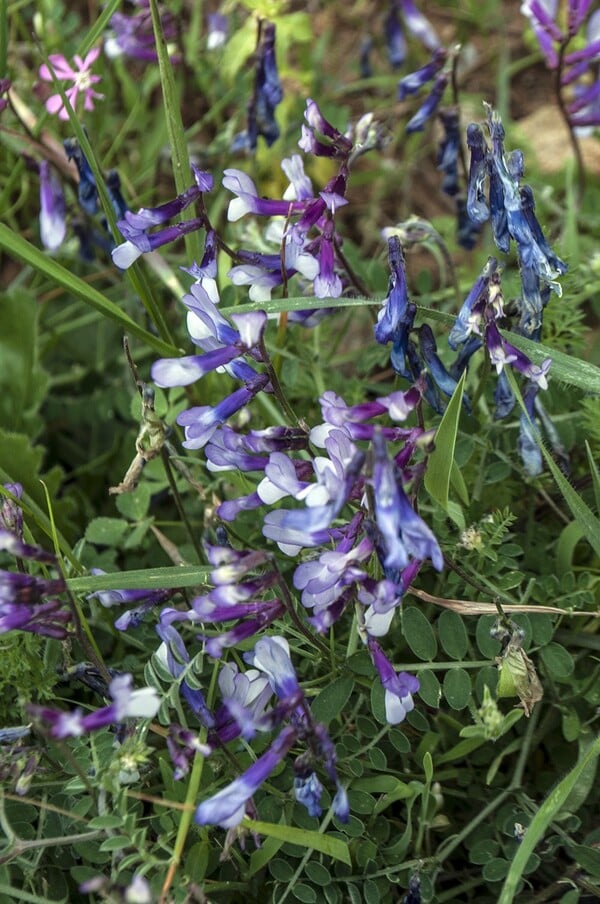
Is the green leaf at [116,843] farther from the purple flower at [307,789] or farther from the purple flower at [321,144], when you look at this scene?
the purple flower at [321,144]

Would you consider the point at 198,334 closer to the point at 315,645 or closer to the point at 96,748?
the point at 315,645

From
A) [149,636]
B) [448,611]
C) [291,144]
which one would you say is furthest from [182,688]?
[291,144]

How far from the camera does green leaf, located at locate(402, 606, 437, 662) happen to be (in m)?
1.33

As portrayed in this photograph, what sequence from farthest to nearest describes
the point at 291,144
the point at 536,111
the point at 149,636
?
the point at 536,111, the point at 291,144, the point at 149,636

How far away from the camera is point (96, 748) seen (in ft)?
4.09

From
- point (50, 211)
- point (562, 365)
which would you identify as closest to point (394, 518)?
point (562, 365)

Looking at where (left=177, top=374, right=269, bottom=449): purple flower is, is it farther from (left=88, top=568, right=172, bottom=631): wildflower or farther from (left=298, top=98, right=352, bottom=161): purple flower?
(left=298, top=98, right=352, bottom=161): purple flower

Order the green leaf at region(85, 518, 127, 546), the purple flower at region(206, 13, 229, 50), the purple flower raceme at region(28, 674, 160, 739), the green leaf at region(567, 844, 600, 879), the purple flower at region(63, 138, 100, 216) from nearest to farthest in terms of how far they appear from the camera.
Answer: the purple flower raceme at region(28, 674, 160, 739) → the green leaf at region(567, 844, 600, 879) → the green leaf at region(85, 518, 127, 546) → the purple flower at region(63, 138, 100, 216) → the purple flower at region(206, 13, 229, 50)

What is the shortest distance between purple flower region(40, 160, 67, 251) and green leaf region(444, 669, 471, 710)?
1.12 m

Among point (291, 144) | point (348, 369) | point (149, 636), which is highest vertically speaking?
point (291, 144)

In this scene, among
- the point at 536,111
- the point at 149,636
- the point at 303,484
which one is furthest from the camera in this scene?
the point at 536,111

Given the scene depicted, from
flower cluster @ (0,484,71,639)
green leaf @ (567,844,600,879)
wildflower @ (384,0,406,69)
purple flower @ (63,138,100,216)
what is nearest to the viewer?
flower cluster @ (0,484,71,639)

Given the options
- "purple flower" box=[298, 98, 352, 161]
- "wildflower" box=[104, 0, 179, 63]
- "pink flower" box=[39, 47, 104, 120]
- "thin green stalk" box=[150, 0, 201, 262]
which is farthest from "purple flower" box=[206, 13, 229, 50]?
"purple flower" box=[298, 98, 352, 161]

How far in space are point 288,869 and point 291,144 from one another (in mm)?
1750
